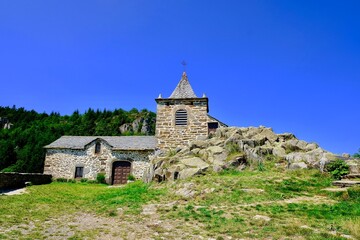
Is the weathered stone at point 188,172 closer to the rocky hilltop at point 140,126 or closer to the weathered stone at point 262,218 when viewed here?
the weathered stone at point 262,218

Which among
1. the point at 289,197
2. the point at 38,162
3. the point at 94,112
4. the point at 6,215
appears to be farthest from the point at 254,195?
the point at 94,112

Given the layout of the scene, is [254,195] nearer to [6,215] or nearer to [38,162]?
[6,215]

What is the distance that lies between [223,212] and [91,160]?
2157cm

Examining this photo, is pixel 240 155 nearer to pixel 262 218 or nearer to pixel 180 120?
pixel 262 218

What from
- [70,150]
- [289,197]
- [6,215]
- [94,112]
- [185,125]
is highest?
[94,112]

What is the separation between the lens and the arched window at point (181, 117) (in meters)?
27.6

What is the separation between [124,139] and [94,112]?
5692 centimetres

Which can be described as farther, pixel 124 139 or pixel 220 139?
pixel 124 139

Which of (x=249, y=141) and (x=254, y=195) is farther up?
(x=249, y=141)

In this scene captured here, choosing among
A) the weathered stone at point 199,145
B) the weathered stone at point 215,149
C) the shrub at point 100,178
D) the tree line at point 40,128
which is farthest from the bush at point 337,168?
the tree line at point 40,128

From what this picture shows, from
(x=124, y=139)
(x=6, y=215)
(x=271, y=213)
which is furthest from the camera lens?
(x=124, y=139)

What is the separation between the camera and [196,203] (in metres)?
10.9

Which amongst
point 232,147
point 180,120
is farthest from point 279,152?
point 180,120

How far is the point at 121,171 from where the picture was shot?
89.8ft
